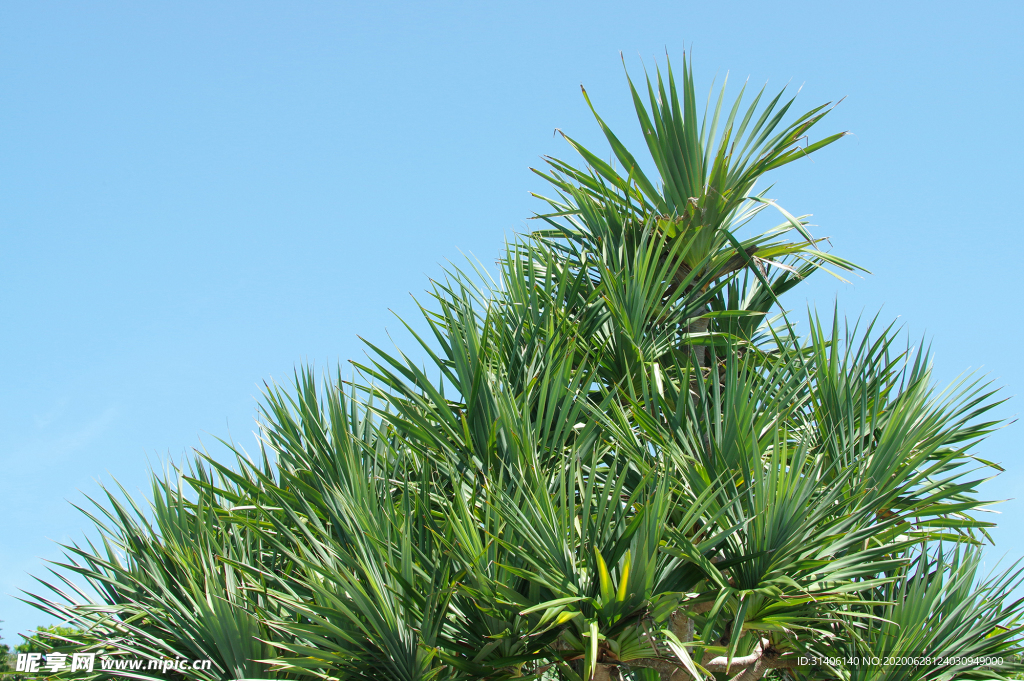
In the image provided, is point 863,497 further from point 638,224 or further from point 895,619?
point 638,224

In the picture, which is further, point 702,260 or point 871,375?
point 702,260

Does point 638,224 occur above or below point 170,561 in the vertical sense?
above

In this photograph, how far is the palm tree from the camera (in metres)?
3.16

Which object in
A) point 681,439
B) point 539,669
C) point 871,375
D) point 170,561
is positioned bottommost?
point 539,669

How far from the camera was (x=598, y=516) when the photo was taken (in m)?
3.18

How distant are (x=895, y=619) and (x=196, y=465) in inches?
148

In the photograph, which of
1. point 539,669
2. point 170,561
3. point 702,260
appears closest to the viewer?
point 539,669

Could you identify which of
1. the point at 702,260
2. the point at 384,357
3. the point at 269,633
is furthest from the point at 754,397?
the point at 269,633

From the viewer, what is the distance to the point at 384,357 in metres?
4.29

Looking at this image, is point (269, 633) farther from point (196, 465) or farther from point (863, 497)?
point (863, 497)

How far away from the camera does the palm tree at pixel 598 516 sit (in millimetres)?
3156

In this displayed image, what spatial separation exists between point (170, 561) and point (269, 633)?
2.82 feet

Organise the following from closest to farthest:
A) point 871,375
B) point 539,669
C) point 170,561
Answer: point 539,669 < point 170,561 < point 871,375

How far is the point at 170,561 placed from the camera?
4.14 meters
